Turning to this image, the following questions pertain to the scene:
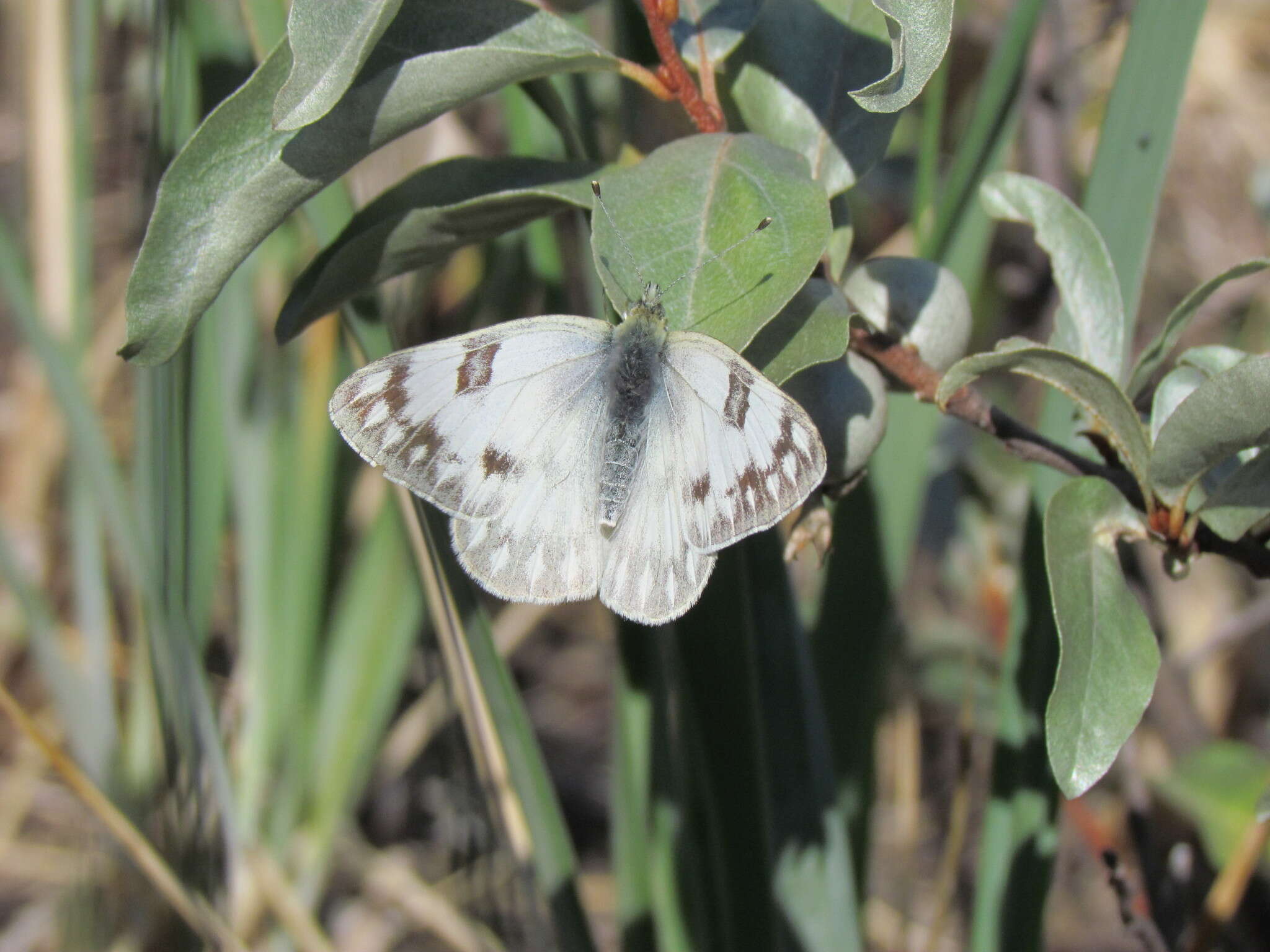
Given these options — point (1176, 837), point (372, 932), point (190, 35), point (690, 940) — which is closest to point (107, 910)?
point (372, 932)

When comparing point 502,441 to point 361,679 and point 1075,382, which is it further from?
point 361,679

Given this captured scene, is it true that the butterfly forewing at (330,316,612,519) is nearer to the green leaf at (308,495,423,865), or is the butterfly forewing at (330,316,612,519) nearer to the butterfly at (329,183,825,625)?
the butterfly at (329,183,825,625)

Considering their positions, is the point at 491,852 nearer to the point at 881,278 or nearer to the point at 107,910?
the point at 107,910

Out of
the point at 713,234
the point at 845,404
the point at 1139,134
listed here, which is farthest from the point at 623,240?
the point at 1139,134

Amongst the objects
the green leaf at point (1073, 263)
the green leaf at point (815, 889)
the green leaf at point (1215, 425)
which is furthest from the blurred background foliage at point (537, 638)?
the green leaf at point (1215, 425)

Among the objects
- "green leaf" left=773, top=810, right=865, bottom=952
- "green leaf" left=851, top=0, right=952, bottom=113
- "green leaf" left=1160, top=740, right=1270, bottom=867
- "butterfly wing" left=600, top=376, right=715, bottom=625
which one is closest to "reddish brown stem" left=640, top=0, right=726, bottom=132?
"green leaf" left=851, top=0, right=952, bottom=113

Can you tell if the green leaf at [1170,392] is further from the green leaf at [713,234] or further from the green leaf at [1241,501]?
the green leaf at [713,234]
